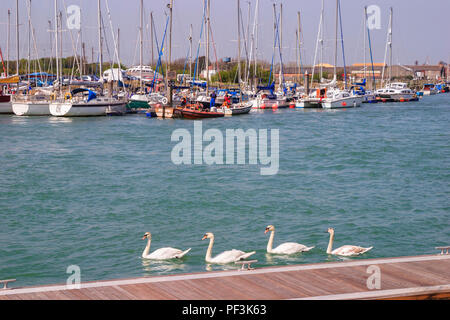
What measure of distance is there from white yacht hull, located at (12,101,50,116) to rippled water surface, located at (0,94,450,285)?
13.5 metres

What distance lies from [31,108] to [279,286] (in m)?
44.9

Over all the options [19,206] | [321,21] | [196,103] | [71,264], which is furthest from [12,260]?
[321,21]

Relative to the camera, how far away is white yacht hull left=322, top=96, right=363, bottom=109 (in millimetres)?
60781

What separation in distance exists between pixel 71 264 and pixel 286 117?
4052 cm

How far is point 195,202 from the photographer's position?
18375mm

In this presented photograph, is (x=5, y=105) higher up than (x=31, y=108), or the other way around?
(x=5, y=105)

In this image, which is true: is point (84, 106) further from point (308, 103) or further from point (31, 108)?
point (308, 103)

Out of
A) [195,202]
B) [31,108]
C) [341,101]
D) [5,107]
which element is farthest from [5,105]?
[195,202]

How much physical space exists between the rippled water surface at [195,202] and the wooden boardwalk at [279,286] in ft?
11.2

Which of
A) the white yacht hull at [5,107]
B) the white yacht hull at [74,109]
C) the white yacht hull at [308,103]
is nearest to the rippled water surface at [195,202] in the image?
the white yacht hull at [74,109]

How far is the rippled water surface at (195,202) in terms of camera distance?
42.9 ft

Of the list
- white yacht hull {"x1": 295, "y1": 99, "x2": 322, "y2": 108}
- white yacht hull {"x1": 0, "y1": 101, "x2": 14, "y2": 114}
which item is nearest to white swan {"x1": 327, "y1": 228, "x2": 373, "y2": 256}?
white yacht hull {"x1": 0, "y1": 101, "x2": 14, "y2": 114}

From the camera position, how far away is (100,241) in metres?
14.0

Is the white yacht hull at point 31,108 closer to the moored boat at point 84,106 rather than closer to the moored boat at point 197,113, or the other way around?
the moored boat at point 84,106
